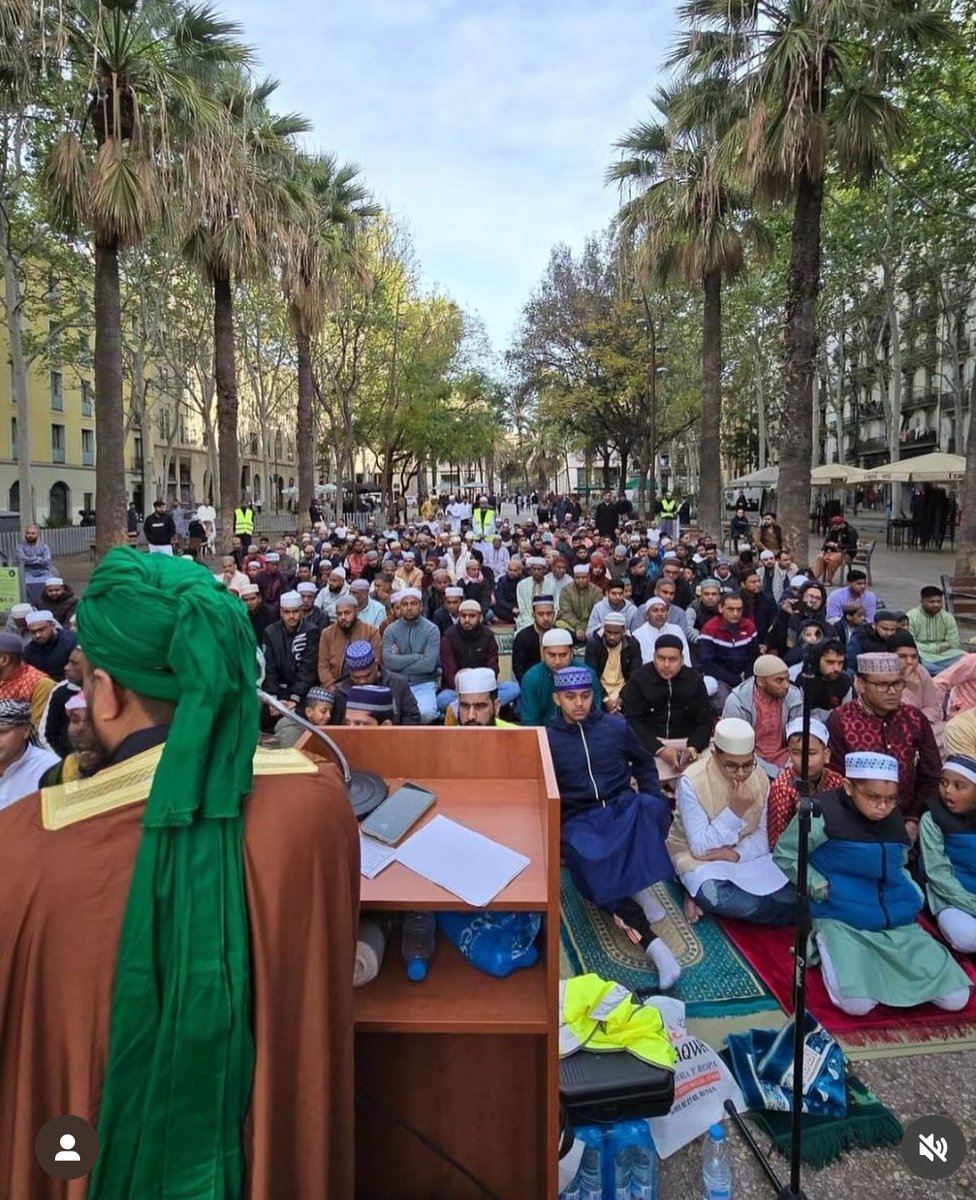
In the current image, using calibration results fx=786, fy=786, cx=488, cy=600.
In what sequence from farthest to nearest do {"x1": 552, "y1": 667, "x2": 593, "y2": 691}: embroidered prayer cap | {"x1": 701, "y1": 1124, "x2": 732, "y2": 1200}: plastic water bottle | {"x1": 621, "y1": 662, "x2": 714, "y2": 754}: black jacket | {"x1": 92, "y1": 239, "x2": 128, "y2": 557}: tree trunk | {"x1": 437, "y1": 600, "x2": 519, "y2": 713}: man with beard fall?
{"x1": 92, "y1": 239, "x2": 128, "y2": 557}: tree trunk, {"x1": 437, "y1": 600, "x2": 519, "y2": 713}: man with beard, {"x1": 621, "y1": 662, "x2": 714, "y2": 754}: black jacket, {"x1": 552, "y1": 667, "x2": 593, "y2": 691}: embroidered prayer cap, {"x1": 701, "y1": 1124, "x2": 732, "y2": 1200}: plastic water bottle

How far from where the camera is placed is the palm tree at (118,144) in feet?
36.7

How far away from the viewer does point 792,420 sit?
13.9m

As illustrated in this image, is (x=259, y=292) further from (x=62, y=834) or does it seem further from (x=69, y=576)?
(x=62, y=834)

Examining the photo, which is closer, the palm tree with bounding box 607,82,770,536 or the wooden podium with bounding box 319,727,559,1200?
the wooden podium with bounding box 319,727,559,1200

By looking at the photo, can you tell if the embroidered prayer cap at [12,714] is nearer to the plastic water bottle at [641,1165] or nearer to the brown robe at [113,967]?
the brown robe at [113,967]

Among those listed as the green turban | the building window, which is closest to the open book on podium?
the green turban

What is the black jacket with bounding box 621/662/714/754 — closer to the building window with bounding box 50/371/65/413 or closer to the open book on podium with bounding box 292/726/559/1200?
the open book on podium with bounding box 292/726/559/1200

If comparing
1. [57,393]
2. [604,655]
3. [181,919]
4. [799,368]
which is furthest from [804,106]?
[57,393]

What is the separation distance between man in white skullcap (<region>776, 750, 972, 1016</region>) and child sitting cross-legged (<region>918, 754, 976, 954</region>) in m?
0.31

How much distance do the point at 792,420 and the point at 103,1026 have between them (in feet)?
47.3

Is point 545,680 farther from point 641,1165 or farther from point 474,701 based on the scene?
point 641,1165

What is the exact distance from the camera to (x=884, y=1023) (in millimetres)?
3570

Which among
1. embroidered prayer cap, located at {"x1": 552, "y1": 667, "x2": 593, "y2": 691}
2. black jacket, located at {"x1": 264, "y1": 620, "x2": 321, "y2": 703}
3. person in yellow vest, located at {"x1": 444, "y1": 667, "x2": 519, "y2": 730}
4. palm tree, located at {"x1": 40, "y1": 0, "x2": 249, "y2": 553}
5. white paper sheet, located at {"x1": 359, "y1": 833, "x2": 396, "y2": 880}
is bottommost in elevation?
black jacket, located at {"x1": 264, "y1": 620, "x2": 321, "y2": 703}

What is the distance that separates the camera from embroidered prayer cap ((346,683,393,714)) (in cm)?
476
